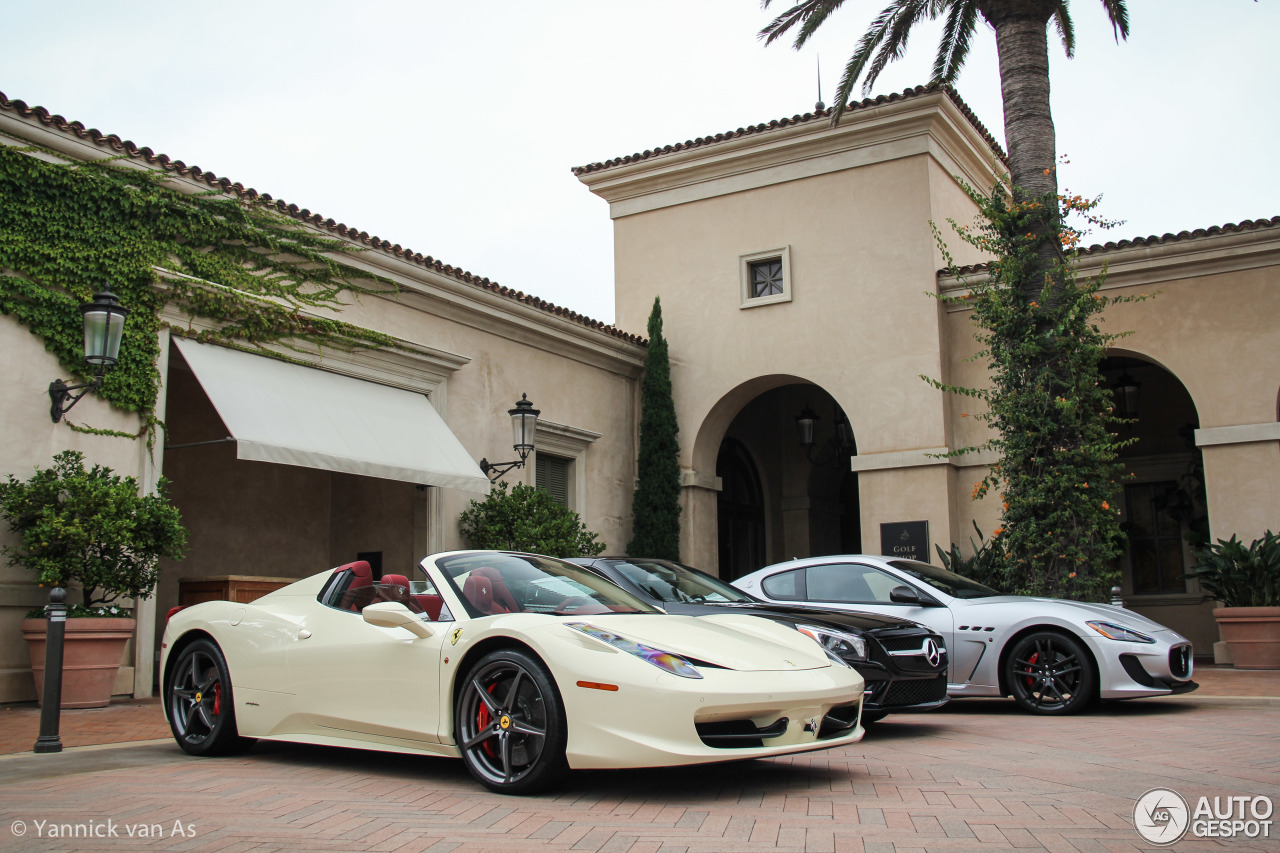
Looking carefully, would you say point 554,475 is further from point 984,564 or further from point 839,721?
point 839,721

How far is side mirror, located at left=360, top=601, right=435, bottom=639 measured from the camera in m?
5.38

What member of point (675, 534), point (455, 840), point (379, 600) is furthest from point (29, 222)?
point (675, 534)

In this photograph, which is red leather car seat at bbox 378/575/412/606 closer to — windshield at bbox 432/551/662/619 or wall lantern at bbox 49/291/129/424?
windshield at bbox 432/551/662/619

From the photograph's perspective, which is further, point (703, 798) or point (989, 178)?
point (989, 178)

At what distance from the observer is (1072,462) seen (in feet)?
41.1

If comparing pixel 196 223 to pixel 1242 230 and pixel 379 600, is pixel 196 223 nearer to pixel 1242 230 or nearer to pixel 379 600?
pixel 379 600

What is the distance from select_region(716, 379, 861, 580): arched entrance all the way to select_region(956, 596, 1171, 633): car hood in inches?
457

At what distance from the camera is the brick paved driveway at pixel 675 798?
13.2ft

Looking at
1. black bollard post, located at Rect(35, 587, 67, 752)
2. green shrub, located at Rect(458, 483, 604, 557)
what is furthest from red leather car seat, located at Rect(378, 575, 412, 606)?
green shrub, located at Rect(458, 483, 604, 557)

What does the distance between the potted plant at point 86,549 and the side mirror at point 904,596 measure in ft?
21.3

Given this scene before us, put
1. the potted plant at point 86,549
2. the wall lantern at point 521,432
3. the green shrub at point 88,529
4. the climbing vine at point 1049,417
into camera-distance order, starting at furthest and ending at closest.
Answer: the wall lantern at point 521,432
the climbing vine at point 1049,417
the green shrub at point 88,529
the potted plant at point 86,549

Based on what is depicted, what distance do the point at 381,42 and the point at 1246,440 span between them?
12.7 m

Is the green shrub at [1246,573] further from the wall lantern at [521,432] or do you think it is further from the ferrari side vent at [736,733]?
the ferrari side vent at [736,733]

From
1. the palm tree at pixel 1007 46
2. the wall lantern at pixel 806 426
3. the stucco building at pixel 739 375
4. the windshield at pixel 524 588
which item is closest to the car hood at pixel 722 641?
the windshield at pixel 524 588
